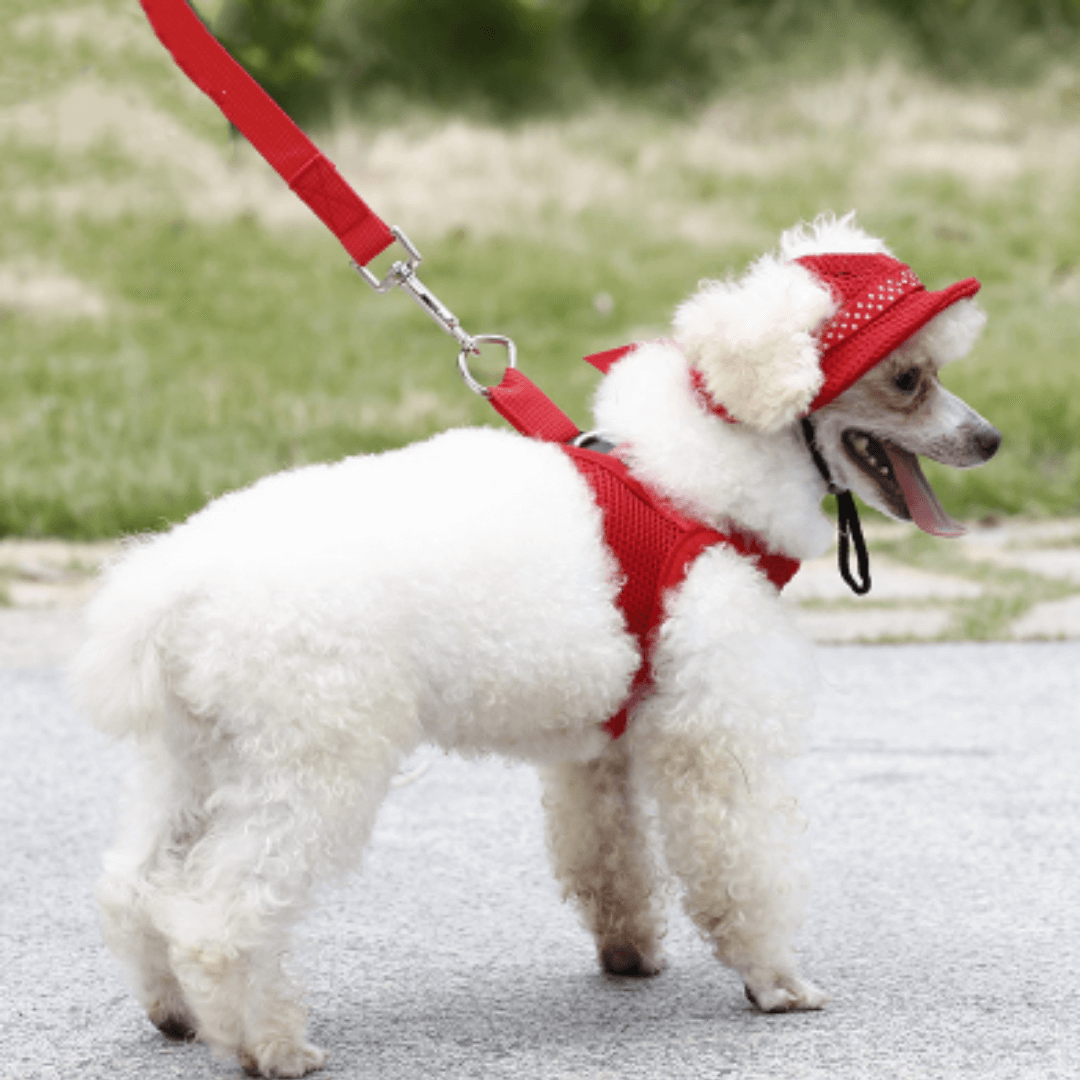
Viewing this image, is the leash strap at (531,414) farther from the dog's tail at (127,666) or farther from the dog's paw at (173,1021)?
the dog's paw at (173,1021)

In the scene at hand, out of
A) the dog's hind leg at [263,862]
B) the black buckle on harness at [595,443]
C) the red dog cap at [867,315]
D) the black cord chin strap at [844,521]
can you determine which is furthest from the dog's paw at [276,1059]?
the red dog cap at [867,315]

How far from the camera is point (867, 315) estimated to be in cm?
259

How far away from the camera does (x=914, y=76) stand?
13133 millimetres

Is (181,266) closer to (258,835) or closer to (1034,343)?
(1034,343)

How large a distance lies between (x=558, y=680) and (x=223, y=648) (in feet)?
1.71

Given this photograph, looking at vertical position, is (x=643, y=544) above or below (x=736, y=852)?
above

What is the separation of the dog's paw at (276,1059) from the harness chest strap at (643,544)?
2.34 ft

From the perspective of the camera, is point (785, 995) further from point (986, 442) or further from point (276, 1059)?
point (986, 442)

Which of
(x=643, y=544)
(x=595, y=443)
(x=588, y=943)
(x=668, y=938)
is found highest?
(x=595, y=443)

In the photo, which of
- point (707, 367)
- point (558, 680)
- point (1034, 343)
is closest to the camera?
point (558, 680)

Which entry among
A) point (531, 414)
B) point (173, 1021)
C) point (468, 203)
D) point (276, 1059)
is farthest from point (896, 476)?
point (468, 203)

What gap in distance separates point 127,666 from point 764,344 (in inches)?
43.8

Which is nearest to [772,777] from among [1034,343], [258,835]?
[258,835]

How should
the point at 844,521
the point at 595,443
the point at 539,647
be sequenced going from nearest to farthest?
1. the point at 539,647
2. the point at 595,443
3. the point at 844,521
